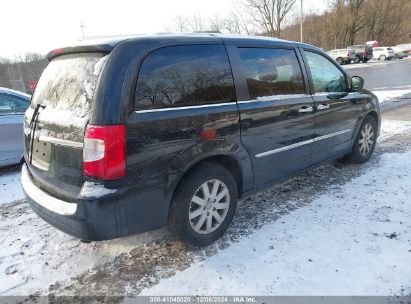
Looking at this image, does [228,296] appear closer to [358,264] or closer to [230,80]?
[358,264]

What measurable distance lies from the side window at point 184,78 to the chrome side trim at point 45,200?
92 cm

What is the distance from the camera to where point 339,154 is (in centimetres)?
467

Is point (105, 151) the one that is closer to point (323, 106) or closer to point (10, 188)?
point (323, 106)

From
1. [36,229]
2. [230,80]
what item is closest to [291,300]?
[230,80]

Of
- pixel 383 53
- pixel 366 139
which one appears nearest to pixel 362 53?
pixel 383 53

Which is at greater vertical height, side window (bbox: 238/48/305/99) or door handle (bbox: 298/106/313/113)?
side window (bbox: 238/48/305/99)

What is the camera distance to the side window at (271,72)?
331cm

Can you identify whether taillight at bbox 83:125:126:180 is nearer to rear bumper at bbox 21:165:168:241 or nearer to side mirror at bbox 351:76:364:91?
rear bumper at bbox 21:165:168:241

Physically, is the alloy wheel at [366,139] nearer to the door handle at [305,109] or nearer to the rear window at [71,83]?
the door handle at [305,109]

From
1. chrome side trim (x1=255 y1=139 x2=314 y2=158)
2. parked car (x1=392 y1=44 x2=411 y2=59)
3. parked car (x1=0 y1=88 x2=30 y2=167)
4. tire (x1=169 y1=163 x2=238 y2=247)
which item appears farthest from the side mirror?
parked car (x1=392 y1=44 x2=411 y2=59)

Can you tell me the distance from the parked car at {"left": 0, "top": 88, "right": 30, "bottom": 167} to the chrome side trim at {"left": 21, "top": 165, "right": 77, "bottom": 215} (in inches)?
98.7

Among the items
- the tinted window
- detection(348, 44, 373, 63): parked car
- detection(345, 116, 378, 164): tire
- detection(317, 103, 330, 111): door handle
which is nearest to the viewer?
detection(317, 103, 330, 111): door handle

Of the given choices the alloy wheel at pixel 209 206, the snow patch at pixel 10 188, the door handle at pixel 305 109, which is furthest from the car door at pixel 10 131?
the door handle at pixel 305 109

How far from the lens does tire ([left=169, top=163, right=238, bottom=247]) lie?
9.35ft
